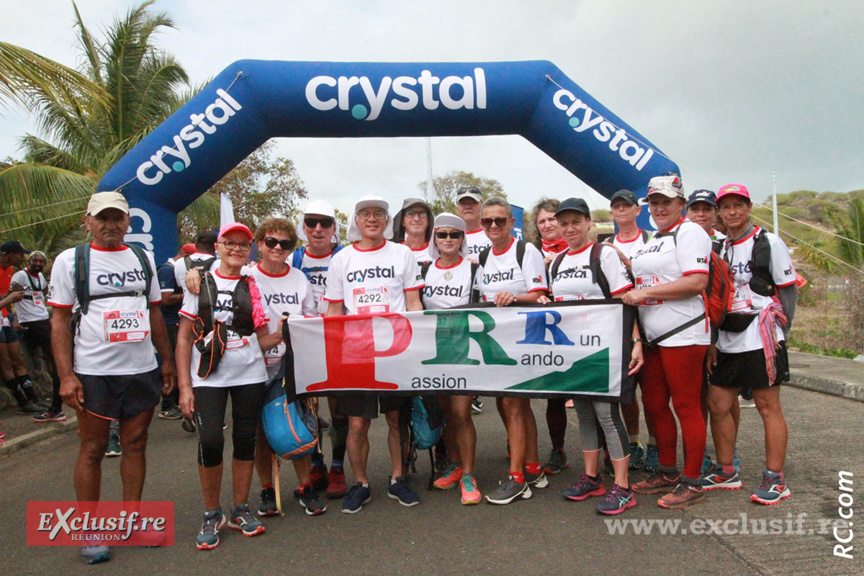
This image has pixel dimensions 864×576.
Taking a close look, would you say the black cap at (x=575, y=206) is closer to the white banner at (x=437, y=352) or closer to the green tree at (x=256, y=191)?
the white banner at (x=437, y=352)

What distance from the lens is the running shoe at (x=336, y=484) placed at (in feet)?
14.9

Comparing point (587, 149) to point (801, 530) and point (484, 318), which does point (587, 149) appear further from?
point (801, 530)

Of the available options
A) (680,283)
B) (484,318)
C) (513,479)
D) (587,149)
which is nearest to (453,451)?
(513,479)

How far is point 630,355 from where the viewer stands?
13.7 ft

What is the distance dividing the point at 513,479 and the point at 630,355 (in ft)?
3.85

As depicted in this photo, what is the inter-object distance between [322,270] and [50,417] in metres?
4.63

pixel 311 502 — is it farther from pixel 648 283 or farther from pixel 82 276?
pixel 648 283

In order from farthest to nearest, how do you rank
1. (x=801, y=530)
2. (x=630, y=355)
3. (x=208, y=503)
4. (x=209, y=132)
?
(x=209, y=132) < (x=630, y=355) < (x=208, y=503) < (x=801, y=530)

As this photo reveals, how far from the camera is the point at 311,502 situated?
14.0 feet

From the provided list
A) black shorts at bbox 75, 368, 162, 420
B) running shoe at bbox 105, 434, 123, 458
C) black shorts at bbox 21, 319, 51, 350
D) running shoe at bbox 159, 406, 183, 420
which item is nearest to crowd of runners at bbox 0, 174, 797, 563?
black shorts at bbox 75, 368, 162, 420

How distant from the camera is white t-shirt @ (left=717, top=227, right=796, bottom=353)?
13.7 feet

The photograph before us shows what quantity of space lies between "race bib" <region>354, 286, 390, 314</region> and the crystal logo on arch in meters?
2.70

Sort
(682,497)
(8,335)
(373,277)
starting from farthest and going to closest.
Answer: (8,335) < (373,277) < (682,497)

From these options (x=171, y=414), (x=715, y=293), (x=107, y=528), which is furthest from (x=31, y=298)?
(x=715, y=293)
